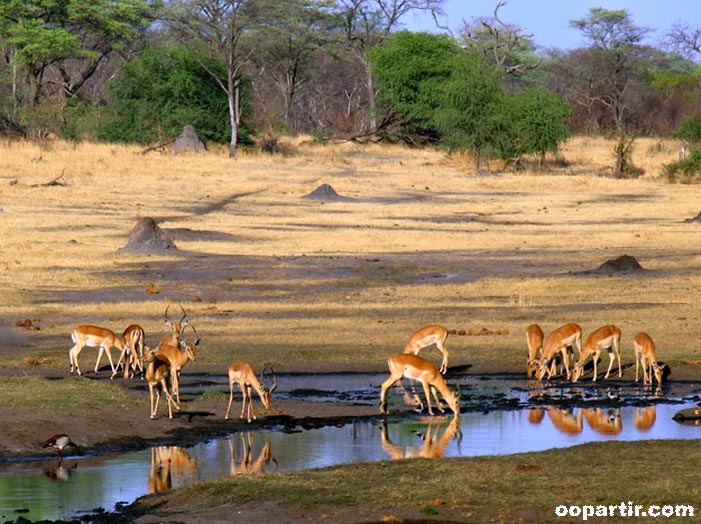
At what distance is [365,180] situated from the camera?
169ft

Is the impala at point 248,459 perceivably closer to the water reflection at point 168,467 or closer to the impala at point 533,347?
the water reflection at point 168,467

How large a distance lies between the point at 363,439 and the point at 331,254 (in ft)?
60.1

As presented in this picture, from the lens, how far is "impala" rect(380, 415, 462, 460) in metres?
12.5

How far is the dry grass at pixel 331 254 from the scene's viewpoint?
69.0 feet

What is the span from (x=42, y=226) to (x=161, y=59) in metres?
30.7

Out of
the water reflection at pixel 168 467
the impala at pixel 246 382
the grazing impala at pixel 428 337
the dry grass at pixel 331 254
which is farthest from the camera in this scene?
the dry grass at pixel 331 254

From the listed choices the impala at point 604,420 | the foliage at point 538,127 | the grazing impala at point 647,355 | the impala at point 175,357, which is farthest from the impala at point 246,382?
the foliage at point 538,127

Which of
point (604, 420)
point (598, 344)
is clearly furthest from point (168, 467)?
point (598, 344)

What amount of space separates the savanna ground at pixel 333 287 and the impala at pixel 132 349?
422 mm

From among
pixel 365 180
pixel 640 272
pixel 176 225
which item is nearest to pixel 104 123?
pixel 365 180

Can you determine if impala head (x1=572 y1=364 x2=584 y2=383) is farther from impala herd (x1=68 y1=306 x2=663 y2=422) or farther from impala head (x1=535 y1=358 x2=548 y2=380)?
impala head (x1=535 y1=358 x2=548 y2=380)

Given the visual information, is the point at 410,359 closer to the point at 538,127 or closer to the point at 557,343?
the point at 557,343

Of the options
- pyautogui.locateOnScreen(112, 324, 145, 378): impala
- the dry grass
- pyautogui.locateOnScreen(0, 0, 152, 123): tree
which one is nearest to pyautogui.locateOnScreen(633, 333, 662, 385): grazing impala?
the dry grass

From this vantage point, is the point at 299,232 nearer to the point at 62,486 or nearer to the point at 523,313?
the point at 523,313
